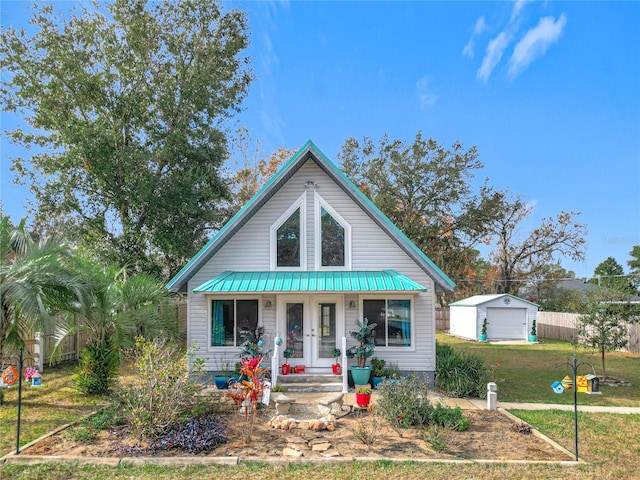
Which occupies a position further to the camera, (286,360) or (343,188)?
(343,188)

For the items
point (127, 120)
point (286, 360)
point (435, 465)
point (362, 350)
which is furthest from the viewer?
point (127, 120)

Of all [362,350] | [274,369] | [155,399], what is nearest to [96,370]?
[274,369]

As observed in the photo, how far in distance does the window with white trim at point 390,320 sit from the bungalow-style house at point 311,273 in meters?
0.03

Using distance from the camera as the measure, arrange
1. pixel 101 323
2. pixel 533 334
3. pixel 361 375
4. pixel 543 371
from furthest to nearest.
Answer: pixel 533 334
pixel 543 371
pixel 361 375
pixel 101 323

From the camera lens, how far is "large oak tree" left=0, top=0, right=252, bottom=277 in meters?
19.1

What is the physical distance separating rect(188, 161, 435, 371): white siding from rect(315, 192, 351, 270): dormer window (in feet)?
0.59

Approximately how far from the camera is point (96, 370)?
36.7ft

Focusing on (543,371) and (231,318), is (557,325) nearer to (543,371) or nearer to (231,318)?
(543,371)

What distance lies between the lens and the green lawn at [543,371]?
38.2ft

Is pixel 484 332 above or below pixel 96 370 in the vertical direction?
below

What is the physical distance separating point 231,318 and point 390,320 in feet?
15.4

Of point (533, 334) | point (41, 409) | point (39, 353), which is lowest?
point (533, 334)

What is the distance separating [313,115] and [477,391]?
39.4 ft

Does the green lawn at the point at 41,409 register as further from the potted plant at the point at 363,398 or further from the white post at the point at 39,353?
the potted plant at the point at 363,398
